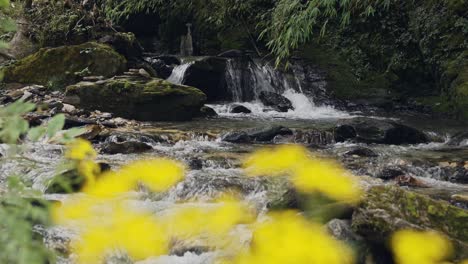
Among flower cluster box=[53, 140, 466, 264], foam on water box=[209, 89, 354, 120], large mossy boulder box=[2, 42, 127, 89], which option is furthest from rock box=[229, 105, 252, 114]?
flower cluster box=[53, 140, 466, 264]

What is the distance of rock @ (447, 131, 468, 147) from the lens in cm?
934

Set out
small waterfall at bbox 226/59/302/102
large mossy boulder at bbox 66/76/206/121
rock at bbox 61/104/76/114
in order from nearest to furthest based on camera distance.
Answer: rock at bbox 61/104/76/114, large mossy boulder at bbox 66/76/206/121, small waterfall at bbox 226/59/302/102

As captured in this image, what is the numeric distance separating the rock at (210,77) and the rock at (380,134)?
5.75 m

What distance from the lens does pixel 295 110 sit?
1388 centimetres

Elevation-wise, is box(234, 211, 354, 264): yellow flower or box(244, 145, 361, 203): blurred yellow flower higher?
box(244, 145, 361, 203): blurred yellow flower

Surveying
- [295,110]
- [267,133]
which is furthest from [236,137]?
[295,110]

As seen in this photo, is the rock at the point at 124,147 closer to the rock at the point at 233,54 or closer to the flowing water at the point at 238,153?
the flowing water at the point at 238,153

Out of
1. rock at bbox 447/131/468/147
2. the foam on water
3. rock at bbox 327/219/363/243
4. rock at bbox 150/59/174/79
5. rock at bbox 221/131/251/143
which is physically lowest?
the foam on water

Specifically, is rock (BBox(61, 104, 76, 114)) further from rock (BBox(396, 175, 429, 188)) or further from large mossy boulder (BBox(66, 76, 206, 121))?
rock (BBox(396, 175, 429, 188))

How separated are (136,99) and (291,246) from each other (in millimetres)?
10495

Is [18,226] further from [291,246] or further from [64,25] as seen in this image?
[64,25]

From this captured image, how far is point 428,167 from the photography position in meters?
7.07

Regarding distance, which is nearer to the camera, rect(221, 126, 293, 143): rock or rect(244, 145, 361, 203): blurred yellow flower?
rect(244, 145, 361, 203): blurred yellow flower

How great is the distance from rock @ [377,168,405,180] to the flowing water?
112 millimetres
